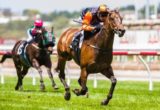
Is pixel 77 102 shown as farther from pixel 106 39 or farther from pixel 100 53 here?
pixel 106 39

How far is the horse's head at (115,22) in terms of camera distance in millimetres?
10523

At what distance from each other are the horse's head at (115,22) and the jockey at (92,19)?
0.64 feet

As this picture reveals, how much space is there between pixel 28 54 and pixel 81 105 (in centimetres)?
558

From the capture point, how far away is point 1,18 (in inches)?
5773

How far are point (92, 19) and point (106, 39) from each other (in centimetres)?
74

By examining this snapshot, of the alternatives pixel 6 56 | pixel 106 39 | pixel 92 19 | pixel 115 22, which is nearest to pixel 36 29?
pixel 6 56

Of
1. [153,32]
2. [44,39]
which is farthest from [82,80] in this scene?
[153,32]

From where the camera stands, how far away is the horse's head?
34.5ft

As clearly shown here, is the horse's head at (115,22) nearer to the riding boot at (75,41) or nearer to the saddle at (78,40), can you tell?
the saddle at (78,40)

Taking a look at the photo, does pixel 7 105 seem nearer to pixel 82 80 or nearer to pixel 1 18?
pixel 82 80

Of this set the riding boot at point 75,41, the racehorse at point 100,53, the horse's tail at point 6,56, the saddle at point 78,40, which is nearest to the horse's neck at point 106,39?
the racehorse at point 100,53

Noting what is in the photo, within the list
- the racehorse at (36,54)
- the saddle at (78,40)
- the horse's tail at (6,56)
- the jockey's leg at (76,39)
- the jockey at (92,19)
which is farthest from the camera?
the horse's tail at (6,56)

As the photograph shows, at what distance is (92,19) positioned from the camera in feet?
38.3

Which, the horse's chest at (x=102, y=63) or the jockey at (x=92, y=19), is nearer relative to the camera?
the horse's chest at (x=102, y=63)
